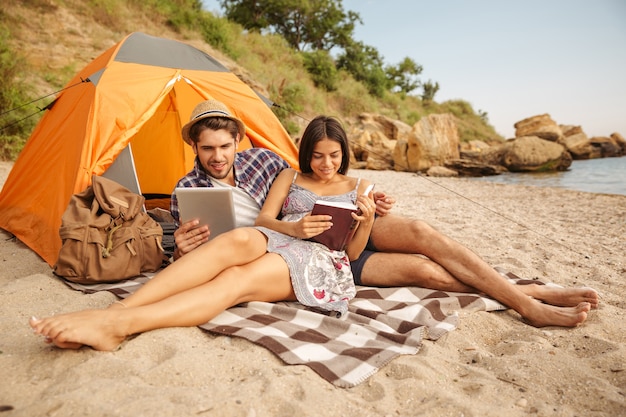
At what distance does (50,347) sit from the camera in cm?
168

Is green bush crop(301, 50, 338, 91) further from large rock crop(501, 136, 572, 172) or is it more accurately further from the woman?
the woman

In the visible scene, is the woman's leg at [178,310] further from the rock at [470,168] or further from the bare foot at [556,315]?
the rock at [470,168]

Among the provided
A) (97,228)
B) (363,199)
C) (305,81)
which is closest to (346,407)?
(363,199)

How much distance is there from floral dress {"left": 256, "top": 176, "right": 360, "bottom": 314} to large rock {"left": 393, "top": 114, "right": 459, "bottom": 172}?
1012 cm

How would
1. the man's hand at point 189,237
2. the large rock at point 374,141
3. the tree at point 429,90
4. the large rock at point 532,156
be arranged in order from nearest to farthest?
the man's hand at point 189,237
the large rock at point 374,141
the large rock at point 532,156
the tree at point 429,90

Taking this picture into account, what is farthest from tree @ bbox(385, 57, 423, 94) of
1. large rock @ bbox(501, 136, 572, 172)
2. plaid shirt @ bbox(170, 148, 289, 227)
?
plaid shirt @ bbox(170, 148, 289, 227)

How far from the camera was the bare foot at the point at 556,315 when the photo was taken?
6.96 feet

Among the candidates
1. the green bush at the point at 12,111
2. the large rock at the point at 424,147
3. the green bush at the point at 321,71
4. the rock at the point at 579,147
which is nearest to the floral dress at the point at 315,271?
the green bush at the point at 12,111

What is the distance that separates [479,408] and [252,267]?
1148 millimetres

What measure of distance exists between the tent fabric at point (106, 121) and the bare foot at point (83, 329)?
5.12ft

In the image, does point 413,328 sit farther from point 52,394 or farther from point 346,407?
point 52,394

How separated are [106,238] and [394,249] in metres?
1.77

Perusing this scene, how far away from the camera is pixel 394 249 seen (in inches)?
104

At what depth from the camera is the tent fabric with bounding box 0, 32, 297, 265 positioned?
311 cm
